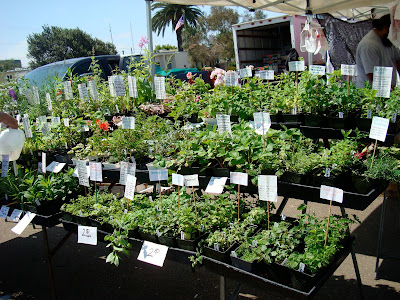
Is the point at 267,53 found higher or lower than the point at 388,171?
higher

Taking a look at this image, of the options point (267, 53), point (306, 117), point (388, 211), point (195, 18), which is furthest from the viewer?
point (195, 18)

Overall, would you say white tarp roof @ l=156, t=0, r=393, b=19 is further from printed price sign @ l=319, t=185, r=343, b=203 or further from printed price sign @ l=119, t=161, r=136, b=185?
printed price sign @ l=319, t=185, r=343, b=203

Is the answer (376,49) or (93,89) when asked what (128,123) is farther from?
(376,49)

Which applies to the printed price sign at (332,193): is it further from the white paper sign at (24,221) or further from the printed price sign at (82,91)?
the printed price sign at (82,91)

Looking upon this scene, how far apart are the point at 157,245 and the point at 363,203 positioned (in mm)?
1129

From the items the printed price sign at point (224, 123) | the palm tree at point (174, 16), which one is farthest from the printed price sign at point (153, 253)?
the palm tree at point (174, 16)

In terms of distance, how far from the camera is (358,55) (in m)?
3.74

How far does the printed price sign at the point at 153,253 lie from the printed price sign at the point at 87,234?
401 mm

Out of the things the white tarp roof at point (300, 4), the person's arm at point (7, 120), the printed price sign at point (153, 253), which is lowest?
the printed price sign at point (153, 253)

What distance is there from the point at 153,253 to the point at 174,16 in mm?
25122

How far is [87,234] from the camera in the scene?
2.23m

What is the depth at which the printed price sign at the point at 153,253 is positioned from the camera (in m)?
1.92

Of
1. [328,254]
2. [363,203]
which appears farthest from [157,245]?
[363,203]

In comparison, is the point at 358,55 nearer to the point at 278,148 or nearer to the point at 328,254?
the point at 278,148
